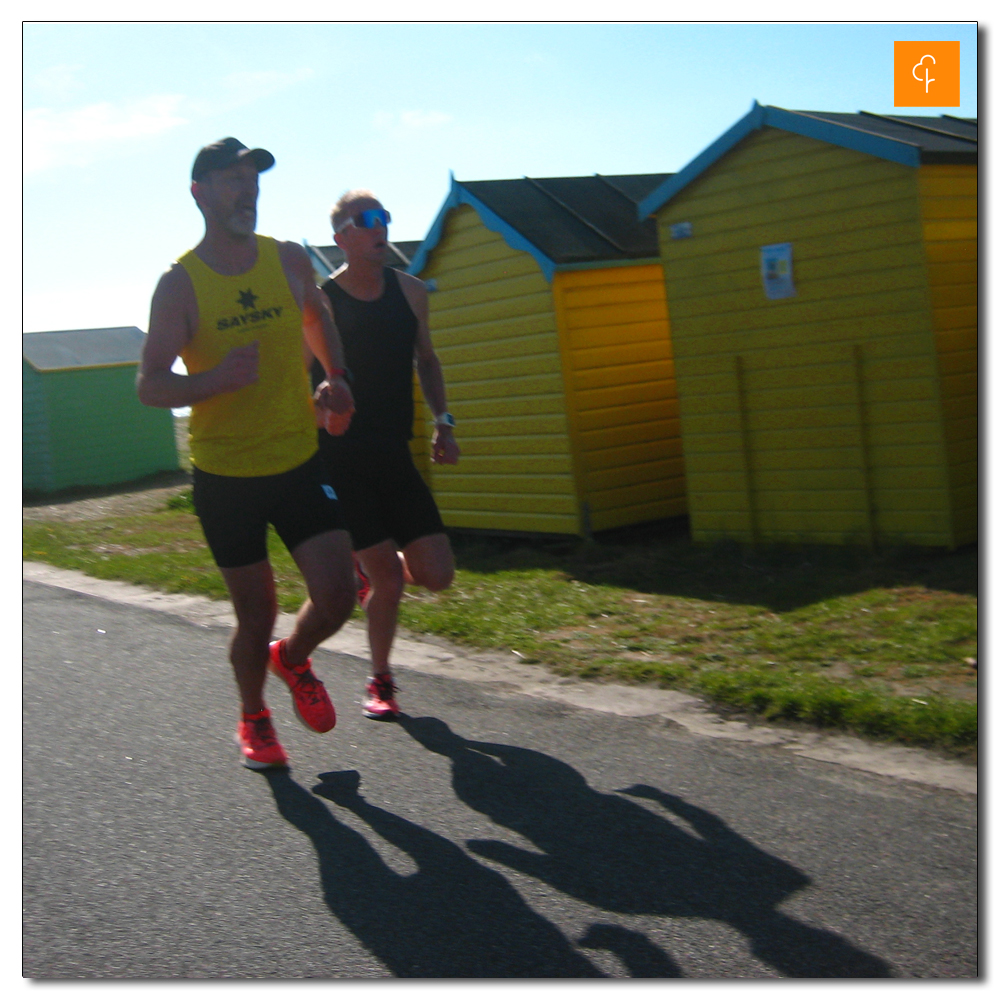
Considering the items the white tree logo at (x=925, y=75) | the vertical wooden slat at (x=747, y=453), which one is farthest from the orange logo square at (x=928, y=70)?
the vertical wooden slat at (x=747, y=453)

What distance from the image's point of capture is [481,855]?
3430 mm

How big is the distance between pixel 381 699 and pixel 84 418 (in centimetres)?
1764

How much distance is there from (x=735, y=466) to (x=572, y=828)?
5.31m

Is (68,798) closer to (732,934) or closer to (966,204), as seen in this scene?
(732,934)

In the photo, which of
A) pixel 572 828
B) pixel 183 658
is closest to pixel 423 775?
pixel 572 828

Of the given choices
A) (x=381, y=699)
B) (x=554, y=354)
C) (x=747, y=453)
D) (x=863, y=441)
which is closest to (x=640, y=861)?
(x=381, y=699)

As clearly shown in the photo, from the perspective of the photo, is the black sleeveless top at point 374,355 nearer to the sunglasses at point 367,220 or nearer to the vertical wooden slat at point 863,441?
the sunglasses at point 367,220

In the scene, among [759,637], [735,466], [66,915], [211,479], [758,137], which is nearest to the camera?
[66,915]

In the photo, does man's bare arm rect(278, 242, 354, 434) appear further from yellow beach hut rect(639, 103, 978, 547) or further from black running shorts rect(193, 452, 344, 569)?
yellow beach hut rect(639, 103, 978, 547)

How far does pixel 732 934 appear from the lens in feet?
9.23

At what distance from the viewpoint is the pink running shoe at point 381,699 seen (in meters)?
4.89

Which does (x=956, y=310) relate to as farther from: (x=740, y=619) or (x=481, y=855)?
(x=481, y=855)

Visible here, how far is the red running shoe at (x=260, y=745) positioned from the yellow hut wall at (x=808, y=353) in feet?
15.5

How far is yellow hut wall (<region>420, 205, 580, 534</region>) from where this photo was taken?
31.1 ft
